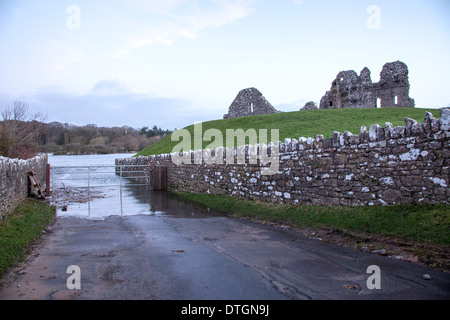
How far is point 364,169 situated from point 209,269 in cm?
526

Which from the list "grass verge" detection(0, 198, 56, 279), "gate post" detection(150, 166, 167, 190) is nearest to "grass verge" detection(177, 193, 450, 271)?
"grass verge" detection(0, 198, 56, 279)

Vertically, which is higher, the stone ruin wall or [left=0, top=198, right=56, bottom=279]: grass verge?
the stone ruin wall

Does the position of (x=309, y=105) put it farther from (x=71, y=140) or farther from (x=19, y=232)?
(x=71, y=140)

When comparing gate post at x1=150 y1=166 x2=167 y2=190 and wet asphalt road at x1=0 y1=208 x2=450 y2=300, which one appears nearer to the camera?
wet asphalt road at x1=0 y1=208 x2=450 y2=300

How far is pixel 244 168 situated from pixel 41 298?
9.58 metres

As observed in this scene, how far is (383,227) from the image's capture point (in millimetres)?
7637

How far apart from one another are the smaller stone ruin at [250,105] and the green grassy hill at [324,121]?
635 cm

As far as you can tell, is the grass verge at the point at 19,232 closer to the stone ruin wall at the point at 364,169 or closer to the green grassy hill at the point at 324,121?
the stone ruin wall at the point at 364,169

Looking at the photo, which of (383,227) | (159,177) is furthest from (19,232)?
(159,177)

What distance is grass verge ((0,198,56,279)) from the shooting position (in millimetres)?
6203

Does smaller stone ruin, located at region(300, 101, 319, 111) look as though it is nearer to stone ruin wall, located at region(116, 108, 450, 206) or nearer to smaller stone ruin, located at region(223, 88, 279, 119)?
smaller stone ruin, located at region(223, 88, 279, 119)

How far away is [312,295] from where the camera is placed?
4.56 m

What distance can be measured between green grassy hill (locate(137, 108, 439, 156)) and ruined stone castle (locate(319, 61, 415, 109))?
45.2 feet

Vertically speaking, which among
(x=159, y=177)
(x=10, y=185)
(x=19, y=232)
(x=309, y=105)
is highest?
(x=309, y=105)
